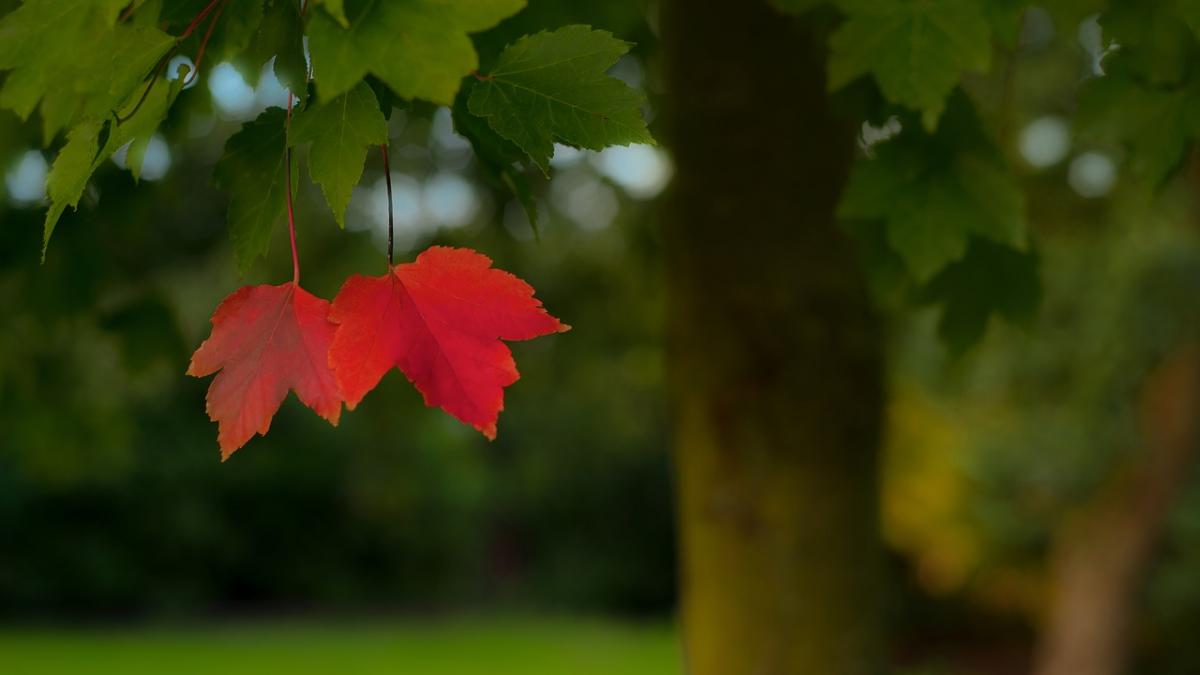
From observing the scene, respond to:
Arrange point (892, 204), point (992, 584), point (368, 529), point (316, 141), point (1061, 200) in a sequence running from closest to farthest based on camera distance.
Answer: point (316, 141) < point (892, 204) < point (1061, 200) < point (992, 584) < point (368, 529)

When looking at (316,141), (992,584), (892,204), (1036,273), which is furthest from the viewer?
(992,584)

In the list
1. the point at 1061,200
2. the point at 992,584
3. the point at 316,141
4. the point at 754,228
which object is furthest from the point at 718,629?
the point at 992,584

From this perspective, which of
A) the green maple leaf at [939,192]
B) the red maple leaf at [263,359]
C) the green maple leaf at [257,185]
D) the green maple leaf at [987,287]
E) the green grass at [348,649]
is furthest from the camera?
the green grass at [348,649]

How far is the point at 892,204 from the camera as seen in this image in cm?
133

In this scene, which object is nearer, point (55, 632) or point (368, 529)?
point (55, 632)

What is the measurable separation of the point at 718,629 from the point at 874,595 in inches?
11.2

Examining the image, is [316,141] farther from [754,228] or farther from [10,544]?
[10,544]

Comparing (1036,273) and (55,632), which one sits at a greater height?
(1036,273)

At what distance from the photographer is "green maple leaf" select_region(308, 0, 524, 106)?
2.54ft

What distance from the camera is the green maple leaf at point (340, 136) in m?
0.88

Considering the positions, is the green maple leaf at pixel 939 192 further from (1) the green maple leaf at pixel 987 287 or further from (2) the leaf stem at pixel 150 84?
(2) the leaf stem at pixel 150 84

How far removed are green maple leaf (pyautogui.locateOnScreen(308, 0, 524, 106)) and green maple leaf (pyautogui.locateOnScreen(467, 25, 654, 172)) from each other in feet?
0.39

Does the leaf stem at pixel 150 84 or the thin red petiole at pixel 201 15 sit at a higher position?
the thin red petiole at pixel 201 15

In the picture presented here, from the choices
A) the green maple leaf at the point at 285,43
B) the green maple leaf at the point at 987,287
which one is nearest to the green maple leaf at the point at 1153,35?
the green maple leaf at the point at 987,287
